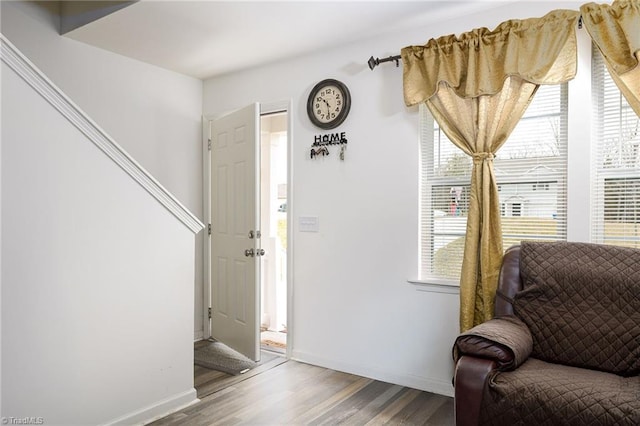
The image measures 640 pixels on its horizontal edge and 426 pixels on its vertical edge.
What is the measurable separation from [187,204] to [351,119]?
71.3 inches

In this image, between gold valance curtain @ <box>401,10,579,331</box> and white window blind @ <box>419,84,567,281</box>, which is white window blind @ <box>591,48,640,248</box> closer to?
white window blind @ <box>419,84,567,281</box>

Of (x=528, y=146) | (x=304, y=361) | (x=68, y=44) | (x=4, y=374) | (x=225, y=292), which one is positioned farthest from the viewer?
(x=225, y=292)

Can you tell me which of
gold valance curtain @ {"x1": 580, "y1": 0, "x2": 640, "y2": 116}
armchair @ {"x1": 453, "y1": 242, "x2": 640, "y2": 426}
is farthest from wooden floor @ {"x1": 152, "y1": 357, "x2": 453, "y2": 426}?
gold valance curtain @ {"x1": 580, "y1": 0, "x2": 640, "y2": 116}

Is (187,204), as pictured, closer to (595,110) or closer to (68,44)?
(68,44)

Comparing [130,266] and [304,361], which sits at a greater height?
[130,266]

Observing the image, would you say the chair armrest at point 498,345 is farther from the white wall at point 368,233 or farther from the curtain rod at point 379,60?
the curtain rod at point 379,60

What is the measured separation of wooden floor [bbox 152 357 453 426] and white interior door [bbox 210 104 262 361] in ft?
1.56

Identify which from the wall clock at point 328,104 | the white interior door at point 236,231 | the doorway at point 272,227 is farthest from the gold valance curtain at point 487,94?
the doorway at point 272,227

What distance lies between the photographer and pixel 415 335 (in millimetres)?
3096

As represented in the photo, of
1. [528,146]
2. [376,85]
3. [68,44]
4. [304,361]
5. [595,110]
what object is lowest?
[304,361]

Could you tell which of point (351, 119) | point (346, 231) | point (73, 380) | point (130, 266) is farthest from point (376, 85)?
point (73, 380)

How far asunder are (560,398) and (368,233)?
1746 millimetres

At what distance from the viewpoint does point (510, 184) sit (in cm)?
284

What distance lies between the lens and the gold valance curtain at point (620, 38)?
2.30 meters
